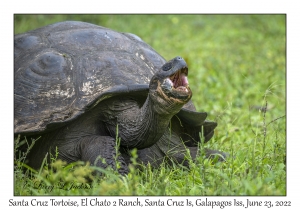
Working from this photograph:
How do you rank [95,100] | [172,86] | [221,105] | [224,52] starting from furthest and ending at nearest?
[224,52], [221,105], [95,100], [172,86]

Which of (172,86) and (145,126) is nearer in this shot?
(172,86)

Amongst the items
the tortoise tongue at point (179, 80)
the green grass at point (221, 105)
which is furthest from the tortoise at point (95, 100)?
the green grass at point (221, 105)

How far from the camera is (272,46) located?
1007 cm

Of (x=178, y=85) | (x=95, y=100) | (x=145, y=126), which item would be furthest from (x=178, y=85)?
(x=95, y=100)

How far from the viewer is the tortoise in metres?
3.58

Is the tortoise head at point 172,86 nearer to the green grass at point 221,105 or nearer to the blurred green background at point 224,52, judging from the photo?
the green grass at point 221,105

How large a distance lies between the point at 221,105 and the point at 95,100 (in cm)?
309

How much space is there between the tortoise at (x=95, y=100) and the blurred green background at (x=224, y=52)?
1100mm

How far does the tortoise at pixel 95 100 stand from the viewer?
3.58 m

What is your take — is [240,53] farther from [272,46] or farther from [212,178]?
[212,178]

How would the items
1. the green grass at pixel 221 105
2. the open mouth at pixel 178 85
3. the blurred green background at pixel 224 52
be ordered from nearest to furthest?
the green grass at pixel 221 105 → the open mouth at pixel 178 85 → the blurred green background at pixel 224 52

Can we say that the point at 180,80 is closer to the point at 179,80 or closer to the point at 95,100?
the point at 179,80

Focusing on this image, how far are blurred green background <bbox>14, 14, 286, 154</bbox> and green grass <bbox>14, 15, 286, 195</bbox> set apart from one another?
0.6 inches

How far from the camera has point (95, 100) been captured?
361 cm
